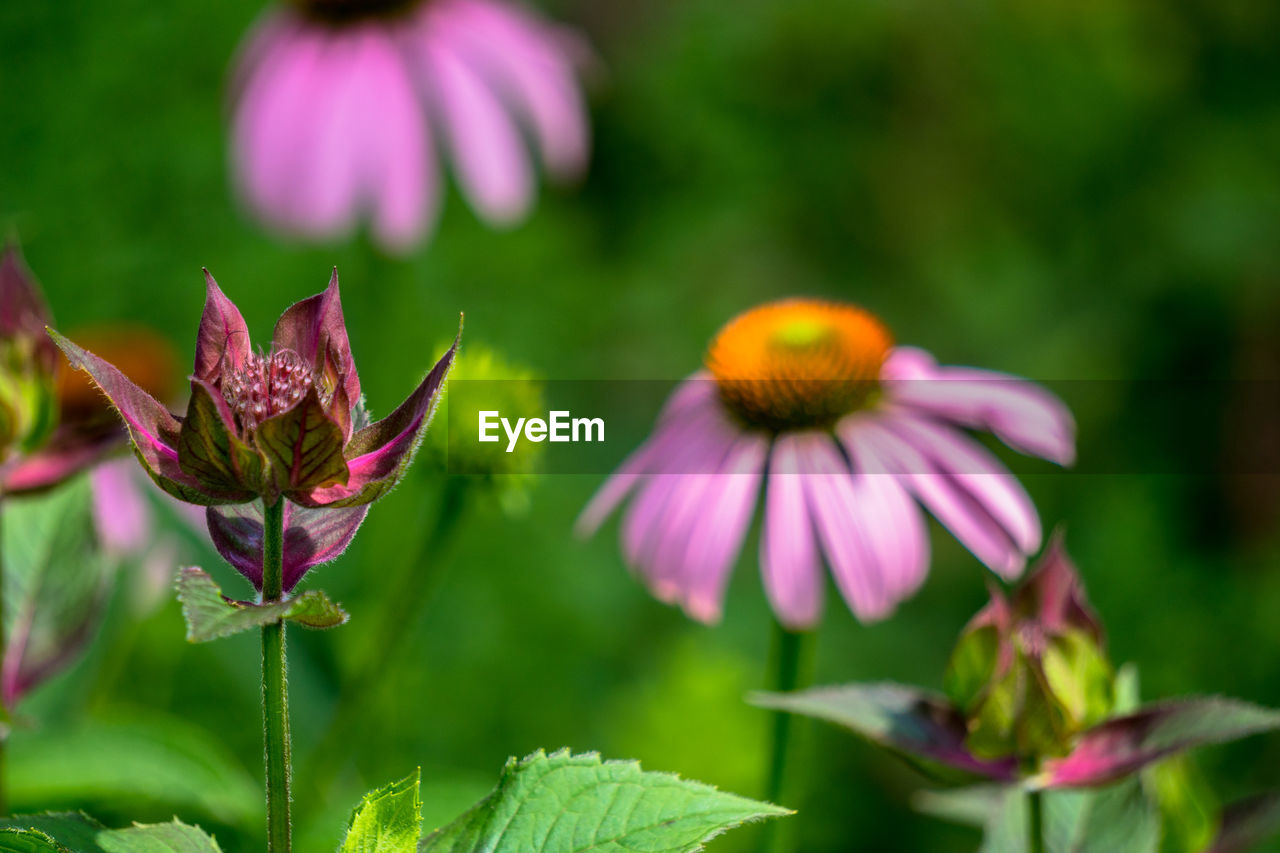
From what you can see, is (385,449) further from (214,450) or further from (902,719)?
(902,719)

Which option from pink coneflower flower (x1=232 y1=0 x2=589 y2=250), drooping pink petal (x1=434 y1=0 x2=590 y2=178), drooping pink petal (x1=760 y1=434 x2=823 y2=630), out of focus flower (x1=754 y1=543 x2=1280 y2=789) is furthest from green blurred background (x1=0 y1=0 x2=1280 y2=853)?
out of focus flower (x1=754 y1=543 x2=1280 y2=789)

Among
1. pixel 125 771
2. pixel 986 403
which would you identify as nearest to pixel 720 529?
pixel 986 403

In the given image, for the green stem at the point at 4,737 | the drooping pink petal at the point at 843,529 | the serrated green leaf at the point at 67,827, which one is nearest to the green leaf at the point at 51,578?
the green stem at the point at 4,737

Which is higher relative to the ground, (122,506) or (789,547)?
(122,506)

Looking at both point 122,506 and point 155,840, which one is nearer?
point 155,840

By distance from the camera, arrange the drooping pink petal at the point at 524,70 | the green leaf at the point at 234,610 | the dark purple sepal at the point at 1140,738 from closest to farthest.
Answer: the green leaf at the point at 234,610 < the dark purple sepal at the point at 1140,738 < the drooping pink petal at the point at 524,70

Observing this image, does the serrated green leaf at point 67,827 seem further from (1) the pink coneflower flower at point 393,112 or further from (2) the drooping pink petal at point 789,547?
(1) the pink coneflower flower at point 393,112

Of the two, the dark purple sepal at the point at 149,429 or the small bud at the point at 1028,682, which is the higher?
the dark purple sepal at the point at 149,429
